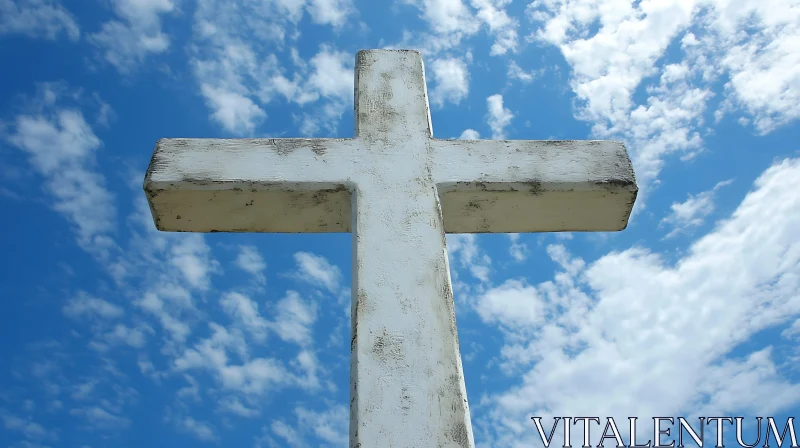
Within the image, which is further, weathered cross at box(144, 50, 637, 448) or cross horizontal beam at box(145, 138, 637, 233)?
cross horizontal beam at box(145, 138, 637, 233)

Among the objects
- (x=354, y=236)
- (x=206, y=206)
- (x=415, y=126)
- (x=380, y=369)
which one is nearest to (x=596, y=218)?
(x=415, y=126)

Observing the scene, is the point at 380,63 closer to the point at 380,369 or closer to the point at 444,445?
the point at 380,369

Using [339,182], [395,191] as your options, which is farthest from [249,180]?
[395,191]

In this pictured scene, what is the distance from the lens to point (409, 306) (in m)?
2.42

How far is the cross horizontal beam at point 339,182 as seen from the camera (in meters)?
2.88

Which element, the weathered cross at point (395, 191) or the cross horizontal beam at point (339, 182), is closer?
the weathered cross at point (395, 191)

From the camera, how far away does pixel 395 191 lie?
279 cm

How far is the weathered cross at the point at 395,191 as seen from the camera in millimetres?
2477

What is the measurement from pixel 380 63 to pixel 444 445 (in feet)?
6.06

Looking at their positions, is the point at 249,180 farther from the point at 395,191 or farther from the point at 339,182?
the point at 395,191

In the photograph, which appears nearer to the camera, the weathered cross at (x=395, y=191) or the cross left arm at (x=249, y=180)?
the weathered cross at (x=395, y=191)

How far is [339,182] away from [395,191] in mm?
226

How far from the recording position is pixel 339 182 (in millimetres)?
2855

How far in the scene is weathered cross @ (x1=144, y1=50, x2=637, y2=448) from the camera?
248 cm
